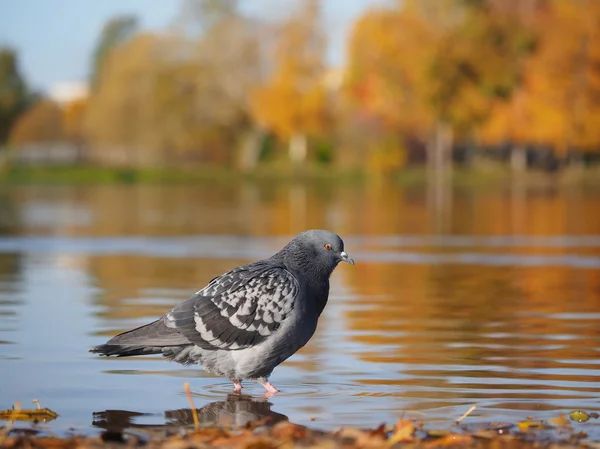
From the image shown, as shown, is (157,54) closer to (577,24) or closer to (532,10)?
(532,10)

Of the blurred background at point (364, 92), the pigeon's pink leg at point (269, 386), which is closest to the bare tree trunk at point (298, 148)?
the blurred background at point (364, 92)

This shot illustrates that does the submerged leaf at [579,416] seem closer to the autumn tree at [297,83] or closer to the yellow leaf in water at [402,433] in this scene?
the yellow leaf in water at [402,433]

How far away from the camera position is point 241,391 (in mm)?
A: 9141

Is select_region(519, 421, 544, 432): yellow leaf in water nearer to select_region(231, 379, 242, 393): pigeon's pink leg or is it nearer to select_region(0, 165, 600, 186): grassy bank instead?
select_region(231, 379, 242, 393): pigeon's pink leg

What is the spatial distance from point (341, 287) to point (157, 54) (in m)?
73.9

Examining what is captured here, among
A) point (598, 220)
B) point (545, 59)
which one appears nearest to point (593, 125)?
point (545, 59)

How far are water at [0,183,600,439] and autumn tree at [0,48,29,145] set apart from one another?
72720 millimetres

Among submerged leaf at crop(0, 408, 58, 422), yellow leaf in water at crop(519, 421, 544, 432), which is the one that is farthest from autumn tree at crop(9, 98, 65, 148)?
yellow leaf in water at crop(519, 421, 544, 432)

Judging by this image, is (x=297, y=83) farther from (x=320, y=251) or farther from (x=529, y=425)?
(x=529, y=425)

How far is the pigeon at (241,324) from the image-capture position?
8.43 metres

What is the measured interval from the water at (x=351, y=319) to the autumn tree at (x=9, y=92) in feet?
239

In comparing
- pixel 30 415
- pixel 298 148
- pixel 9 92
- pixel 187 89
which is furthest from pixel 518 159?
pixel 30 415

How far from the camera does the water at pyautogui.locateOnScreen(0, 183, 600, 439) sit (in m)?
8.57

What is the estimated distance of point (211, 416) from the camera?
27.0 feet
